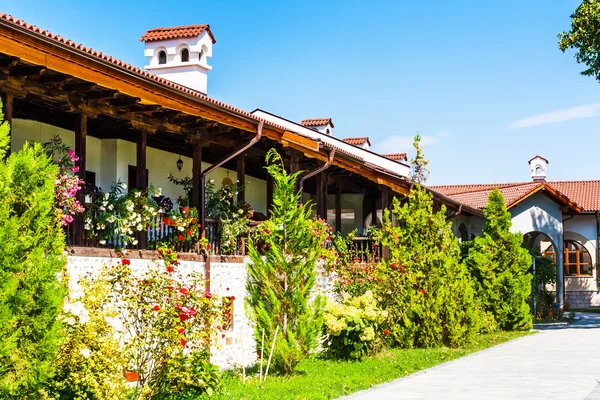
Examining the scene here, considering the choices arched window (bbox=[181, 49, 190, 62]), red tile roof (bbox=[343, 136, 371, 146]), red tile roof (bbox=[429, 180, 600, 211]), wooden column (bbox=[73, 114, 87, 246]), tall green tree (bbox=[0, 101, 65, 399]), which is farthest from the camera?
red tile roof (bbox=[429, 180, 600, 211])

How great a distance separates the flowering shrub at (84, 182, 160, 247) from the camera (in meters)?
11.6

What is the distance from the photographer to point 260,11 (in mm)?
18734

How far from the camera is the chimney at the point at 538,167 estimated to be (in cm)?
4066

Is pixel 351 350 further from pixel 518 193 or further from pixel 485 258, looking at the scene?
pixel 518 193


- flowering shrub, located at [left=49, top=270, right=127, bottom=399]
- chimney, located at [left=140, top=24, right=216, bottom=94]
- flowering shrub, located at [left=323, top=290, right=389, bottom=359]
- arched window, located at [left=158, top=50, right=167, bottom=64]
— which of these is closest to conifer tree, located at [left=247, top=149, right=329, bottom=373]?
flowering shrub, located at [left=323, top=290, right=389, bottom=359]

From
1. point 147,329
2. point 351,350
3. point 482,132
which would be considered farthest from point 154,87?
point 482,132

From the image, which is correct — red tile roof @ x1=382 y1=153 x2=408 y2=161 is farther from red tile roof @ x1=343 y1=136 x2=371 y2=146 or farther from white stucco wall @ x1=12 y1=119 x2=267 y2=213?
white stucco wall @ x1=12 y1=119 x2=267 y2=213

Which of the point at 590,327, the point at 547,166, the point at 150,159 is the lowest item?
the point at 590,327

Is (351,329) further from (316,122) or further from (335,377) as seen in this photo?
(316,122)

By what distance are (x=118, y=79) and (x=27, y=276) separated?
4271 millimetres

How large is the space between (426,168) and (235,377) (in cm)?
1956

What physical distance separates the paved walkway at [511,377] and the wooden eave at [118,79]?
5005 millimetres

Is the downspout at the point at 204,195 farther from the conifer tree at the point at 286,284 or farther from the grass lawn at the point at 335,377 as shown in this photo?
the grass lawn at the point at 335,377

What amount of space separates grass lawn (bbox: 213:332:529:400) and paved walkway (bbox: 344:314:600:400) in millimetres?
325
